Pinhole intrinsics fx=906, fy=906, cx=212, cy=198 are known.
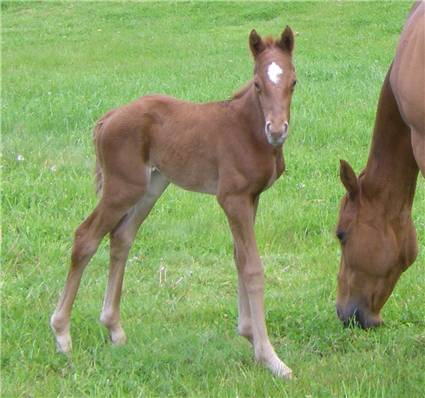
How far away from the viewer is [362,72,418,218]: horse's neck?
4555 mm

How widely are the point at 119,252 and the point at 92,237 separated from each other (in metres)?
0.20

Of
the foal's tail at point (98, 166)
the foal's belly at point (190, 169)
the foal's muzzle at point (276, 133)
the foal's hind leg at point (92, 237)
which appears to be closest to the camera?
the foal's muzzle at point (276, 133)

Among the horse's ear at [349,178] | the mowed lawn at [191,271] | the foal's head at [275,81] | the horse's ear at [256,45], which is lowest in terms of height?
the mowed lawn at [191,271]

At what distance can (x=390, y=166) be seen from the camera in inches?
183

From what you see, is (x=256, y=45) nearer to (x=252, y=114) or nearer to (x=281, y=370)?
(x=252, y=114)

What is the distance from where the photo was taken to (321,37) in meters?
16.9

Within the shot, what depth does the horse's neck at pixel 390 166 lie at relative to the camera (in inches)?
179

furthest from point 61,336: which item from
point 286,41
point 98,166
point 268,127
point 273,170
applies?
point 286,41

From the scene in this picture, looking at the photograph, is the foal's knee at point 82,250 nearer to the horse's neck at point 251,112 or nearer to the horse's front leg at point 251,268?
the horse's front leg at point 251,268

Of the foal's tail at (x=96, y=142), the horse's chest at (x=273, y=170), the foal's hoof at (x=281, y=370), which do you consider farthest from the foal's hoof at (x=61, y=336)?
the horse's chest at (x=273, y=170)

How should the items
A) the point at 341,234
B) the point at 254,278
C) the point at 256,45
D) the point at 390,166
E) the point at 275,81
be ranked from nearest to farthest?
the point at 275,81 < the point at 256,45 < the point at 254,278 < the point at 390,166 < the point at 341,234

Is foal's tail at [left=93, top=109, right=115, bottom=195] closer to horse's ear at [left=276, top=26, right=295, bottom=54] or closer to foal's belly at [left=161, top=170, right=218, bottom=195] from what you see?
foal's belly at [left=161, top=170, right=218, bottom=195]

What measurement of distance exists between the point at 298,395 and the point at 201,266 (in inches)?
78.5

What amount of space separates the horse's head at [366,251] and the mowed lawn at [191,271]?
0.17 metres
